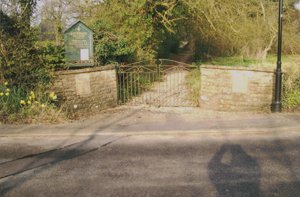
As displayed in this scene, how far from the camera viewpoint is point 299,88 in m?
9.91

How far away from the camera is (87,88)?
31.8 feet

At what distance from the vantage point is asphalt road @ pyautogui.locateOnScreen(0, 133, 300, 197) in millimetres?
4574

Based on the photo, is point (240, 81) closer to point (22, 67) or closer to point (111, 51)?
point (111, 51)

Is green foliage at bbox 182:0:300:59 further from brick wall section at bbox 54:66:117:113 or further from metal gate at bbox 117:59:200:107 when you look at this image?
brick wall section at bbox 54:66:117:113

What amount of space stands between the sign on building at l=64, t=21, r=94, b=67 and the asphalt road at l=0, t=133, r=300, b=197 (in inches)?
142

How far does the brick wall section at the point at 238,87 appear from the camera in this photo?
927 centimetres

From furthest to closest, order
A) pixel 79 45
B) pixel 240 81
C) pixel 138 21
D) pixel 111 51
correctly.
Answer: pixel 138 21
pixel 111 51
pixel 79 45
pixel 240 81

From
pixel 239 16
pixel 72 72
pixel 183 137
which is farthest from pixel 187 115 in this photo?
pixel 239 16

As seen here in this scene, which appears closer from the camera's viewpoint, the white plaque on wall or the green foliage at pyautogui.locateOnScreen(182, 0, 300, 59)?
the white plaque on wall

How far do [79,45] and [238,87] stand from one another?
5.18m

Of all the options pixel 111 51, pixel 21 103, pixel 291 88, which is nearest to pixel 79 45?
pixel 111 51

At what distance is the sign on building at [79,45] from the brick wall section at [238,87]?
3.77 meters

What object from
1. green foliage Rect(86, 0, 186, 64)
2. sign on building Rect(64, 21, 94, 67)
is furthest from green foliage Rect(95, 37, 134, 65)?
sign on building Rect(64, 21, 94, 67)

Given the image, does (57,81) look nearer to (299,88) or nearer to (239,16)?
(299,88)
